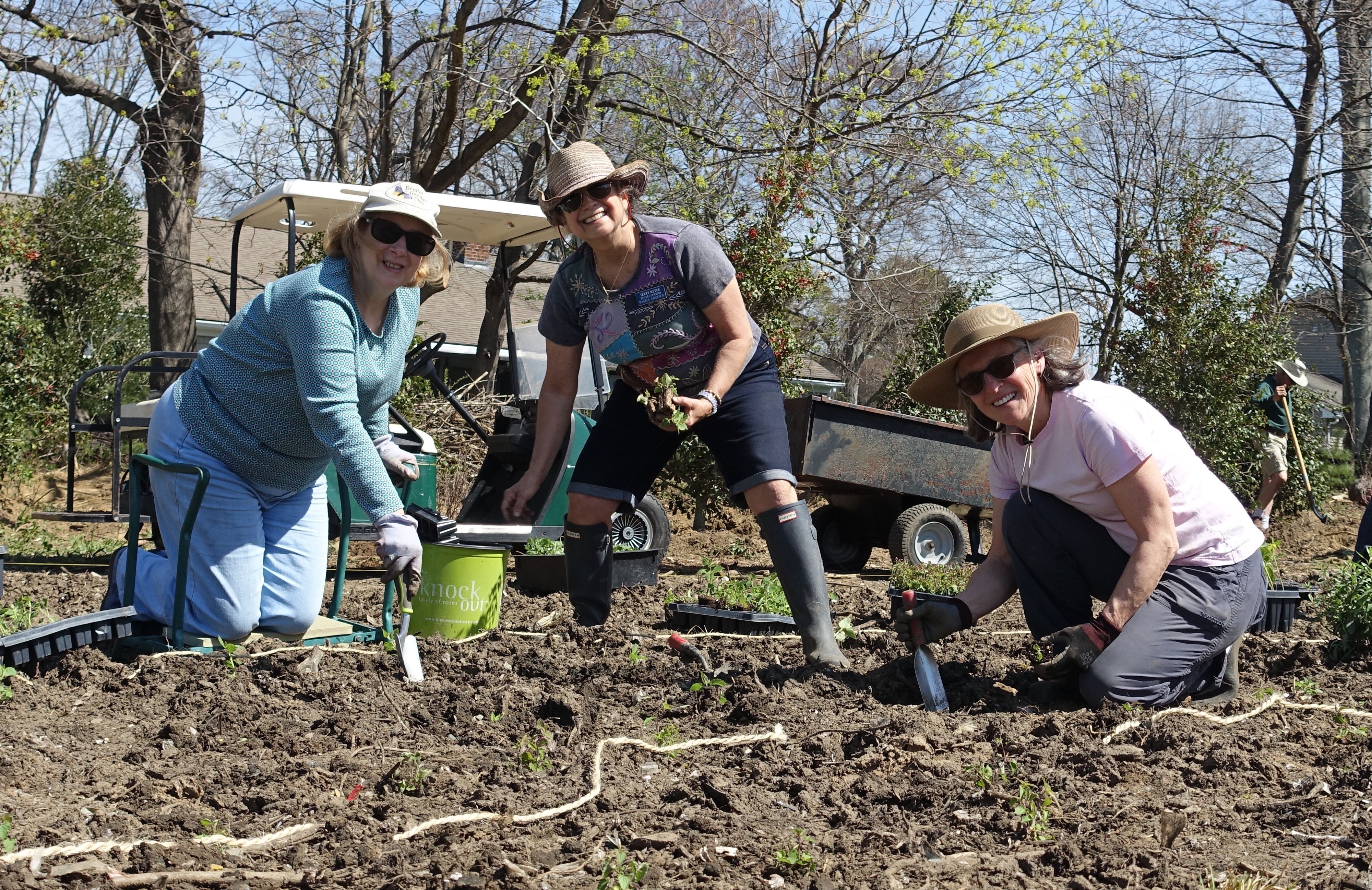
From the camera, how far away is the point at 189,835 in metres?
2.45

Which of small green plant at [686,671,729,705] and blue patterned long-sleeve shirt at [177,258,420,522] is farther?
blue patterned long-sleeve shirt at [177,258,420,522]

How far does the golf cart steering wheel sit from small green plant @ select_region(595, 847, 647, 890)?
183 inches

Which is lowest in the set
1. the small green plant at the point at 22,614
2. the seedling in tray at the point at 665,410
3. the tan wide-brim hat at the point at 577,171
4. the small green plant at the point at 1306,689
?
Result: the small green plant at the point at 1306,689

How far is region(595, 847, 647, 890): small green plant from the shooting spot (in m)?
2.17

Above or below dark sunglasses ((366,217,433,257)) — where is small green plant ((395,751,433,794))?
below

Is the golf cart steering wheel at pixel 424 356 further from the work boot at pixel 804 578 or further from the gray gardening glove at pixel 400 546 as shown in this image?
the work boot at pixel 804 578

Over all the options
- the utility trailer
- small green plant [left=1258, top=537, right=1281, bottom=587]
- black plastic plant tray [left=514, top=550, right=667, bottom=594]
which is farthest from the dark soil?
the utility trailer

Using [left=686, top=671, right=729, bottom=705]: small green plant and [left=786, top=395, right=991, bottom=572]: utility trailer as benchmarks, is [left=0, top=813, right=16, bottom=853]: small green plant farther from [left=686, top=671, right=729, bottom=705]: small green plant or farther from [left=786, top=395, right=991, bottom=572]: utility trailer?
[left=786, top=395, right=991, bottom=572]: utility trailer

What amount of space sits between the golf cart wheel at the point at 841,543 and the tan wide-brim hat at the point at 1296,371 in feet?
17.6

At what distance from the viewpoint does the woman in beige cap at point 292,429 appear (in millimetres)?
3758

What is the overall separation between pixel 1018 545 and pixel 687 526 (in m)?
8.14

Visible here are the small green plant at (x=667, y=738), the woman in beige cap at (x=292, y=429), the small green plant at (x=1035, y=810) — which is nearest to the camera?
the small green plant at (x=1035, y=810)

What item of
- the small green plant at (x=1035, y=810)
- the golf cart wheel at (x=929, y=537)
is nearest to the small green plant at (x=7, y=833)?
the small green plant at (x=1035, y=810)

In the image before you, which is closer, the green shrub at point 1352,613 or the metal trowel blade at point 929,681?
the metal trowel blade at point 929,681
